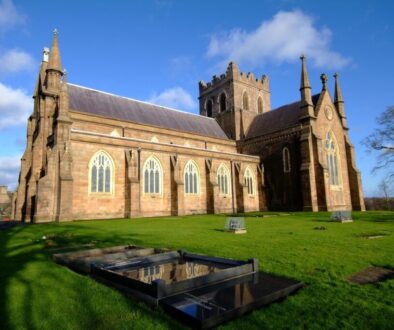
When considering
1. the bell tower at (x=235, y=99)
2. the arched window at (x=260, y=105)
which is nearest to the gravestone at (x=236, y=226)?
the bell tower at (x=235, y=99)

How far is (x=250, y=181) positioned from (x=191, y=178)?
30.5 feet

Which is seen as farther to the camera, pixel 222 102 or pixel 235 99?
pixel 222 102

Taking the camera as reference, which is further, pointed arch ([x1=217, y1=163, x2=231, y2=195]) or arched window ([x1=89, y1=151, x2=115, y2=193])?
pointed arch ([x1=217, y1=163, x2=231, y2=195])

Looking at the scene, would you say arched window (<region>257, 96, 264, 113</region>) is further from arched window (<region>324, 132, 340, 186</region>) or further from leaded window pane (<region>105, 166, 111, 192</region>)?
leaded window pane (<region>105, 166, 111, 192</region>)

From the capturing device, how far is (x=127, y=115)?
113 ft

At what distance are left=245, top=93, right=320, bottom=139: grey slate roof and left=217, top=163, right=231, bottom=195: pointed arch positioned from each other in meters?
8.49

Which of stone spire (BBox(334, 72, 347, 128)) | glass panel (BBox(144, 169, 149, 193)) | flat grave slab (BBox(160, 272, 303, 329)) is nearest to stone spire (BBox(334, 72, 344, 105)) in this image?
stone spire (BBox(334, 72, 347, 128))

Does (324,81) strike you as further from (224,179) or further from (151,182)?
(151,182)

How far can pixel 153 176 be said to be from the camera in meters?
28.9

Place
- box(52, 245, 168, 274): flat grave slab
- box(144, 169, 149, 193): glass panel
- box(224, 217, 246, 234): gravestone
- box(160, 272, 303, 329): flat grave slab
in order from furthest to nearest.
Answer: box(144, 169, 149, 193): glass panel, box(224, 217, 246, 234): gravestone, box(52, 245, 168, 274): flat grave slab, box(160, 272, 303, 329): flat grave slab

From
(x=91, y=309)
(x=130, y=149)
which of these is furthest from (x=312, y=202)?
(x=91, y=309)

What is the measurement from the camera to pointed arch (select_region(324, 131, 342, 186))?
35.6 m

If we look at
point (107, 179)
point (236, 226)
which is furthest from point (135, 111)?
point (236, 226)

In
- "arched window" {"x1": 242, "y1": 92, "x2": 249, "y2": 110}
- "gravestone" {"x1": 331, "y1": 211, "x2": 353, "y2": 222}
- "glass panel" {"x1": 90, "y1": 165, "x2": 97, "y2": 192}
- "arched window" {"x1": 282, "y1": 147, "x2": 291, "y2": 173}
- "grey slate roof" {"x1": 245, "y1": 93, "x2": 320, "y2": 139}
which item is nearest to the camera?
"gravestone" {"x1": 331, "y1": 211, "x2": 353, "y2": 222}
